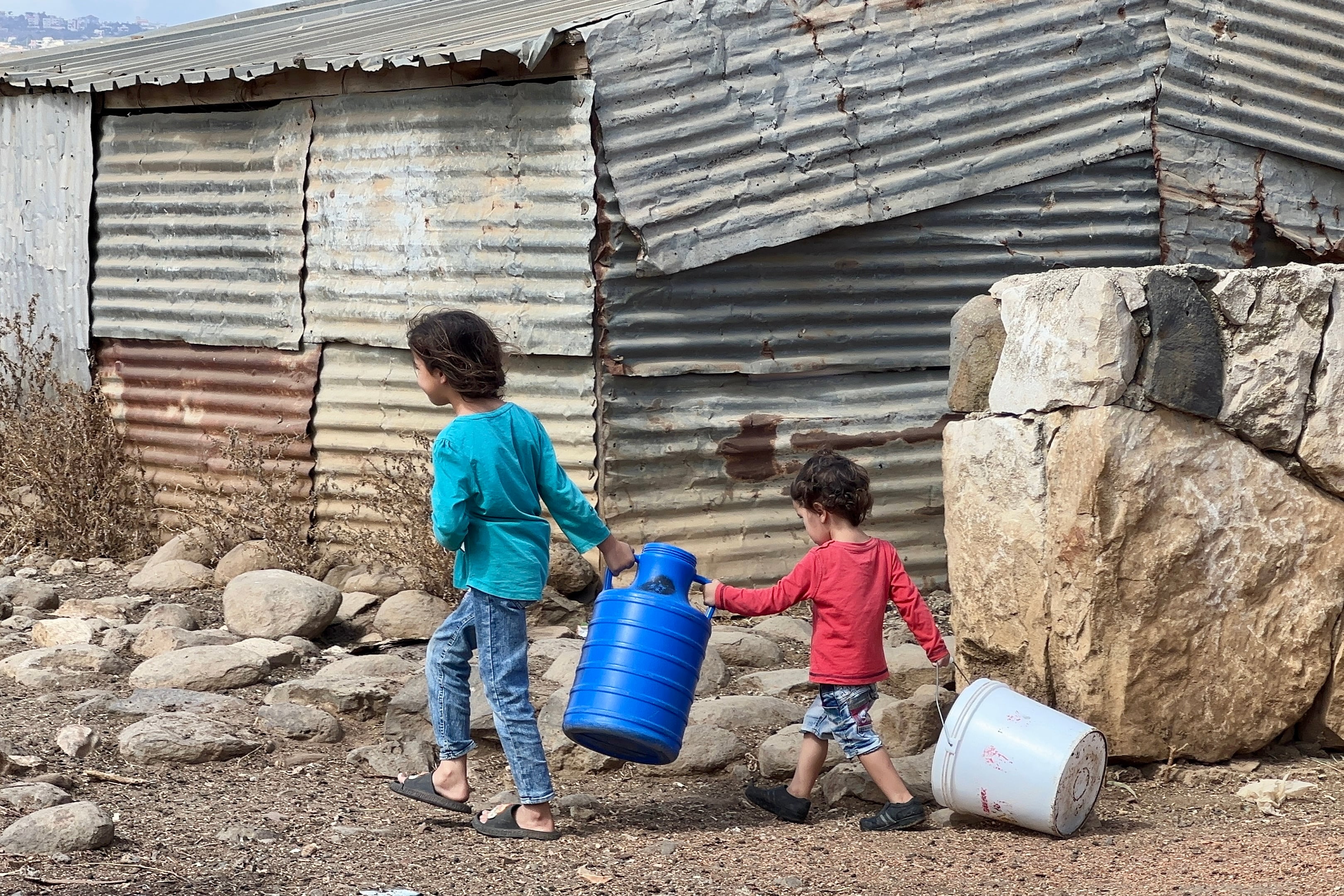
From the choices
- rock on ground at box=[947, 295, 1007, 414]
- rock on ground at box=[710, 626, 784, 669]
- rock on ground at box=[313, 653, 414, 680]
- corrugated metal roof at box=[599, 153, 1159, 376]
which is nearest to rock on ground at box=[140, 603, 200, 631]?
rock on ground at box=[313, 653, 414, 680]

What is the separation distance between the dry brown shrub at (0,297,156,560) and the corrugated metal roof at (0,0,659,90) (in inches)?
69.5

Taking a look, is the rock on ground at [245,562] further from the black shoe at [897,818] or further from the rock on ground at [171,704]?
the black shoe at [897,818]

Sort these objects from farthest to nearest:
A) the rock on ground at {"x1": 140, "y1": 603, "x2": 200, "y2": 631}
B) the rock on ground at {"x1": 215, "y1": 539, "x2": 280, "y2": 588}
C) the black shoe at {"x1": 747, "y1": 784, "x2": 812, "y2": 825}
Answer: the rock on ground at {"x1": 215, "y1": 539, "x2": 280, "y2": 588}, the rock on ground at {"x1": 140, "y1": 603, "x2": 200, "y2": 631}, the black shoe at {"x1": 747, "y1": 784, "x2": 812, "y2": 825}

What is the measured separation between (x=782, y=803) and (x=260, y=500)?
4.13 m

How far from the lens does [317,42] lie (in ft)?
Result: 27.6

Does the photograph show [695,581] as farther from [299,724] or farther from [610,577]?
[299,724]

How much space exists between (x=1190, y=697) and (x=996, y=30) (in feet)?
13.0

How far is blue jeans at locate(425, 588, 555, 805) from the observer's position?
386cm

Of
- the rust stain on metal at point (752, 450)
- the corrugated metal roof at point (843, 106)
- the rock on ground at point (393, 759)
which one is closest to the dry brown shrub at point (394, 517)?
the rust stain on metal at point (752, 450)

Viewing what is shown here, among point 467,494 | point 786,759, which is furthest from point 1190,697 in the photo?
point 467,494

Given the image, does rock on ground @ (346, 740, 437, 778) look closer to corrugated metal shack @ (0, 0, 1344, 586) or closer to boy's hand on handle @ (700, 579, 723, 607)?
boy's hand on handle @ (700, 579, 723, 607)

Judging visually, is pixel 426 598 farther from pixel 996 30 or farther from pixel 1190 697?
pixel 996 30

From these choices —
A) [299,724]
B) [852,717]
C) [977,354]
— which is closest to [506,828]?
[852,717]

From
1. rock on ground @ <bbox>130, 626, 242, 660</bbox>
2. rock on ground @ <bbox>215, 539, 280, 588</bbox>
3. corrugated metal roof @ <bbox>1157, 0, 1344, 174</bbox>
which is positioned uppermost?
corrugated metal roof @ <bbox>1157, 0, 1344, 174</bbox>
